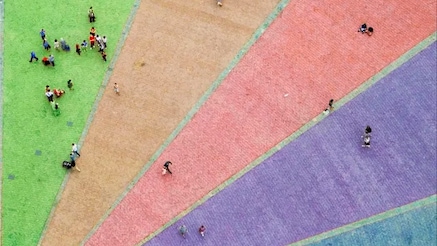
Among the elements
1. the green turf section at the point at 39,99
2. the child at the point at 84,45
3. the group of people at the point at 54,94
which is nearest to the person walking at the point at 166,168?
the green turf section at the point at 39,99

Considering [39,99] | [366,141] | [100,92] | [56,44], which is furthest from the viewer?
[56,44]

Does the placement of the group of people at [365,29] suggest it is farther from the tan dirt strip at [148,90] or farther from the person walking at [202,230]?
the person walking at [202,230]

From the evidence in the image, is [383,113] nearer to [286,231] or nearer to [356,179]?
[356,179]

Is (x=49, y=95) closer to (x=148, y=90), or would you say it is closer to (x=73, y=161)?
(x=73, y=161)

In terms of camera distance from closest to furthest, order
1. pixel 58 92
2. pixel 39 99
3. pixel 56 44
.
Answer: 1. pixel 58 92
2. pixel 39 99
3. pixel 56 44

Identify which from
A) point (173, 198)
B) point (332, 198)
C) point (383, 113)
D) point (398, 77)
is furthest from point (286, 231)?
point (398, 77)

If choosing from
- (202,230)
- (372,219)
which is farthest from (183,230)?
(372,219)

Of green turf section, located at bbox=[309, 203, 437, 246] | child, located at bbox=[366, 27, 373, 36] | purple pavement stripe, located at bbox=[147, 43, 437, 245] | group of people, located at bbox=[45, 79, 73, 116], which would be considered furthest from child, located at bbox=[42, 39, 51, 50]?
green turf section, located at bbox=[309, 203, 437, 246]
